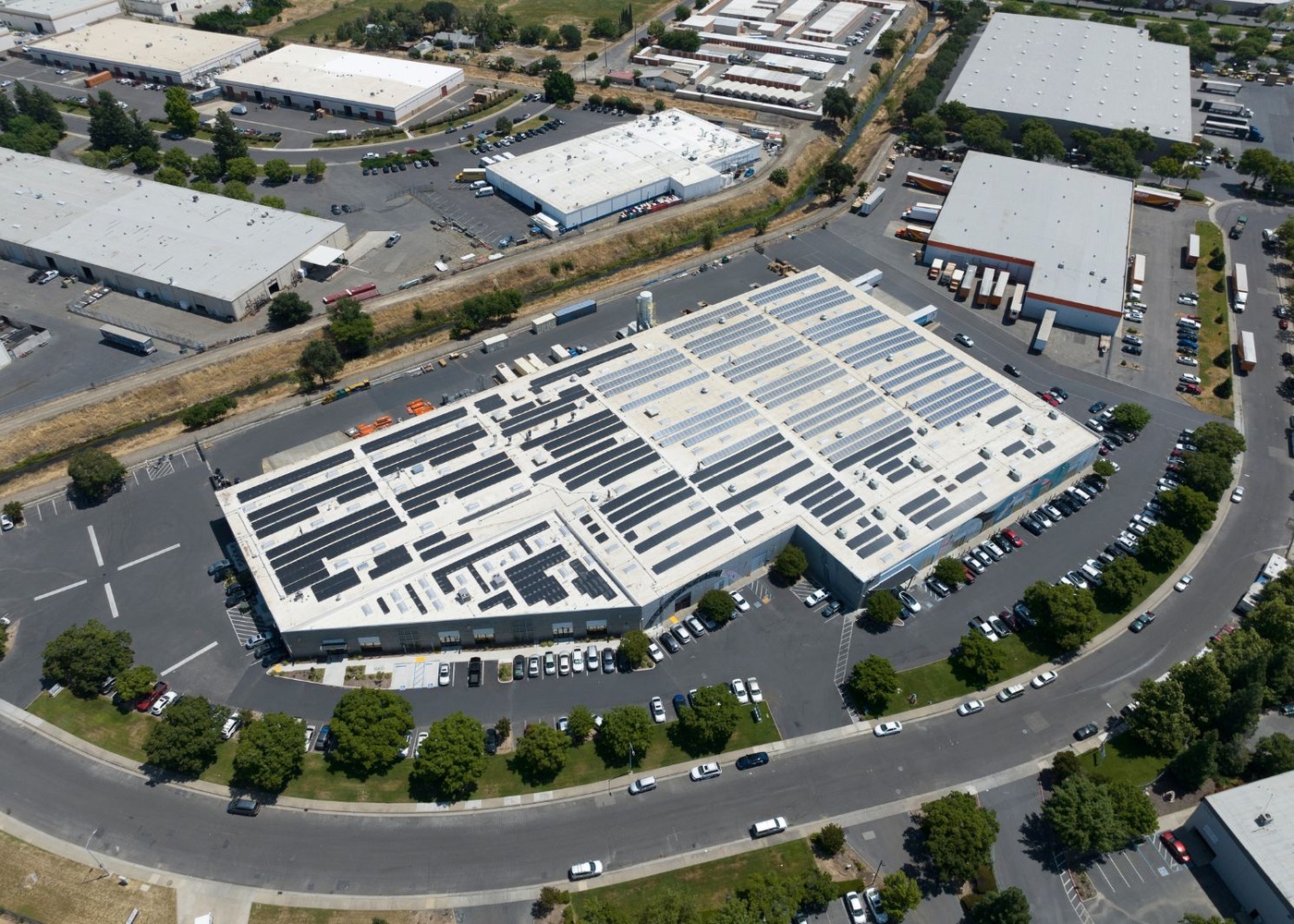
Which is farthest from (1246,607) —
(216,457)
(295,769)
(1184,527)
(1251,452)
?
(216,457)

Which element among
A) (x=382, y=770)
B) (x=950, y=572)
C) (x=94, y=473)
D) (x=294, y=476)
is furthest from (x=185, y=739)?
(x=950, y=572)

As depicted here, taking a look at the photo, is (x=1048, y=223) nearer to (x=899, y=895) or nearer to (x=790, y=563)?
(x=790, y=563)

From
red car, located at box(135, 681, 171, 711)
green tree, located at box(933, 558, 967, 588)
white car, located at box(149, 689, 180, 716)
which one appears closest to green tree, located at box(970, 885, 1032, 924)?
green tree, located at box(933, 558, 967, 588)

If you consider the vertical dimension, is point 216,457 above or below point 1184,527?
below

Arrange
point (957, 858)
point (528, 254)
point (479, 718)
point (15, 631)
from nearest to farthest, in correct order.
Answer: point (957, 858) < point (479, 718) < point (15, 631) < point (528, 254)

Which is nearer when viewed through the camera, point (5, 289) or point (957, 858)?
point (957, 858)

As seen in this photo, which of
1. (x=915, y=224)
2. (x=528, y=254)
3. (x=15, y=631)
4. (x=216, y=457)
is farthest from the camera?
(x=915, y=224)

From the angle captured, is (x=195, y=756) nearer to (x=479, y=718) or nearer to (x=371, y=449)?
(x=479, y=718)
